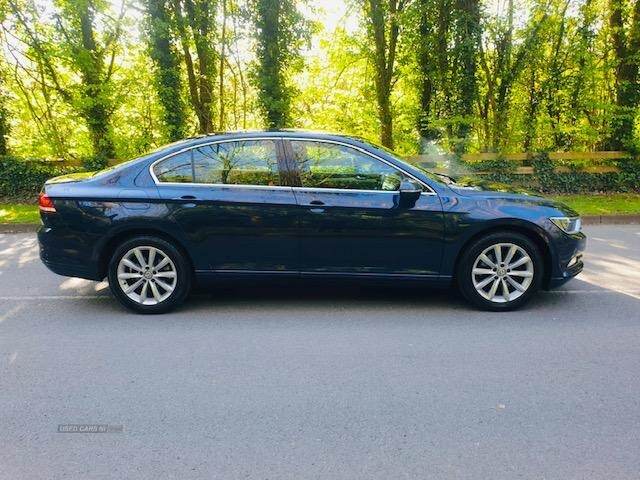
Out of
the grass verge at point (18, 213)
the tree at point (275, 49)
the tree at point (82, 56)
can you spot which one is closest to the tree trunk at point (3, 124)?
the tree at point (82, 56)

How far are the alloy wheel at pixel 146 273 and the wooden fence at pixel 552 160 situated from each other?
9002 mm

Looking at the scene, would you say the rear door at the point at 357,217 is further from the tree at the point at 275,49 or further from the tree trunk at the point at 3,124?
the tree trunk at the point at 3,124

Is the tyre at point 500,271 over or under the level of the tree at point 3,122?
under

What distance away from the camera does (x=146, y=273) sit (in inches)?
187

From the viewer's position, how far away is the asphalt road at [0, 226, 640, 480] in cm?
262

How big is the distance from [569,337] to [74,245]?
445 centimetres

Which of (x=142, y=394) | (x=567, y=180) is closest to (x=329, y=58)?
(x=567, y=180)

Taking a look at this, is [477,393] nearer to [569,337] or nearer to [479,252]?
[569,337]

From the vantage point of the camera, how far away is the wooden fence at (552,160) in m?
12.7

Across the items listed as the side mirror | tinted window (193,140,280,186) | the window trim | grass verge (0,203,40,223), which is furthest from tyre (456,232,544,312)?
grass verge (0,203,40,223)

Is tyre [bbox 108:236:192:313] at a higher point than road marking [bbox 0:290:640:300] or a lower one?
higher

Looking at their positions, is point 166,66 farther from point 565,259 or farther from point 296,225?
point 565,259

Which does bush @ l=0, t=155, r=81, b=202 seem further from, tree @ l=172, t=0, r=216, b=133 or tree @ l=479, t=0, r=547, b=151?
tree @ l=479, t=0, r=547, b=151

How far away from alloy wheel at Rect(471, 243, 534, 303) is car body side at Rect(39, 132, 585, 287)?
19 cm
